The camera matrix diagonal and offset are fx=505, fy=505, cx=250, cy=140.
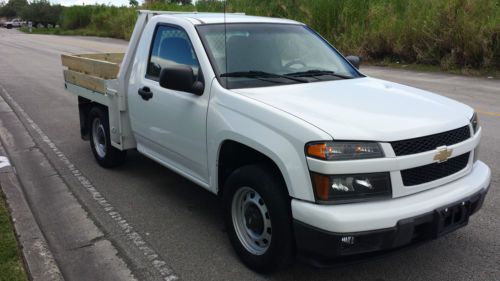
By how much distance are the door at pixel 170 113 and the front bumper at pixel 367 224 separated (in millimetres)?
1338

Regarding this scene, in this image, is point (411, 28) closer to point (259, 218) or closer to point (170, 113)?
point (170, 113)

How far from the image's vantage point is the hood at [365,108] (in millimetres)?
3102

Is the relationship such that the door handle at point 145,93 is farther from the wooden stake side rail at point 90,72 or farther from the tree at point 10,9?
the tree at point 10,9

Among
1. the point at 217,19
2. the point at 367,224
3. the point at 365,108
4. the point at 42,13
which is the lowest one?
the point at 367,224

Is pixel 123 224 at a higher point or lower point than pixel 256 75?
lower

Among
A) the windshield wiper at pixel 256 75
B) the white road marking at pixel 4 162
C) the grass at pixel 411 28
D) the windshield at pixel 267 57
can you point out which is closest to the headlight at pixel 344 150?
the windshield at pixel 267 57

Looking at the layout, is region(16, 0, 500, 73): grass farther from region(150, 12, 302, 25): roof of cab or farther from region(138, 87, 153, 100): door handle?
region(138, 87, 153, 100): door handle

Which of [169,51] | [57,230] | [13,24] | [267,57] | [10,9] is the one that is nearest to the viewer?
[267,57]

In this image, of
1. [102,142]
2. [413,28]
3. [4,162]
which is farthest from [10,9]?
[102,142]

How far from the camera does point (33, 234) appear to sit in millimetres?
4434

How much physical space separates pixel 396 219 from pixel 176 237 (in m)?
2.05

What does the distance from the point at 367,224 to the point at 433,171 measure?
0.66 metres

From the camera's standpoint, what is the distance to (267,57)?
14.2 ft

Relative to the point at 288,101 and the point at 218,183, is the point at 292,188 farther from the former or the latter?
the point at 218,183
